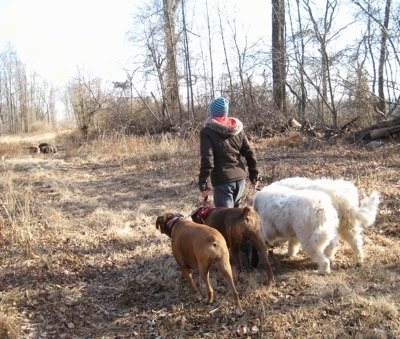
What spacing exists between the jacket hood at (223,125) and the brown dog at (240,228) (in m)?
0.99

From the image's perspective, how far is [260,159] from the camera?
12.1 metres

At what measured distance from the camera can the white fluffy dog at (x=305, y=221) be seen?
15.5 ft

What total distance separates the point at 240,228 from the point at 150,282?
55.1 inches

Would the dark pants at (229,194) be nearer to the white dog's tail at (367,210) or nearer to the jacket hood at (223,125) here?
the jacket hood at (223,125)

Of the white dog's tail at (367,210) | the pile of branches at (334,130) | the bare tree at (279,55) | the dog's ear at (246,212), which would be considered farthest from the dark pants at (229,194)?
the bare tree at (279,55)

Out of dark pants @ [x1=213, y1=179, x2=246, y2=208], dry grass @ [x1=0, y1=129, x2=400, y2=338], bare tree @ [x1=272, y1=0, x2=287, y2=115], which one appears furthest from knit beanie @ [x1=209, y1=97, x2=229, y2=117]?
bare tree @ [x1=272, y1=0, x2=287, y2=115]

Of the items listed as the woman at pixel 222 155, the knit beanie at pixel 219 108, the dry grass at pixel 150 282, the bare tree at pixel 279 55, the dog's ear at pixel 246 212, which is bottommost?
the dry grass at pixel 150 282

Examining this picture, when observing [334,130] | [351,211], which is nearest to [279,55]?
[334,130]

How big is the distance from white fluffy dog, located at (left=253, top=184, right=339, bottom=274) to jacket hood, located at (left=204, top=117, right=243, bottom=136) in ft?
3.19

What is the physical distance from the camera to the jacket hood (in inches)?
202

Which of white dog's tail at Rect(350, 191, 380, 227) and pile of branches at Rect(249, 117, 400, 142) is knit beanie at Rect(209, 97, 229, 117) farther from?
pile of branches at Rect(249, 117, 400, 142)

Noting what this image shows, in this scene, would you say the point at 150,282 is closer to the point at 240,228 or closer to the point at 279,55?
the point at 240,228

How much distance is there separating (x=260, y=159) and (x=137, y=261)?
7.08m

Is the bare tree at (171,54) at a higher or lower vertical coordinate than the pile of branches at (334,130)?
higher
